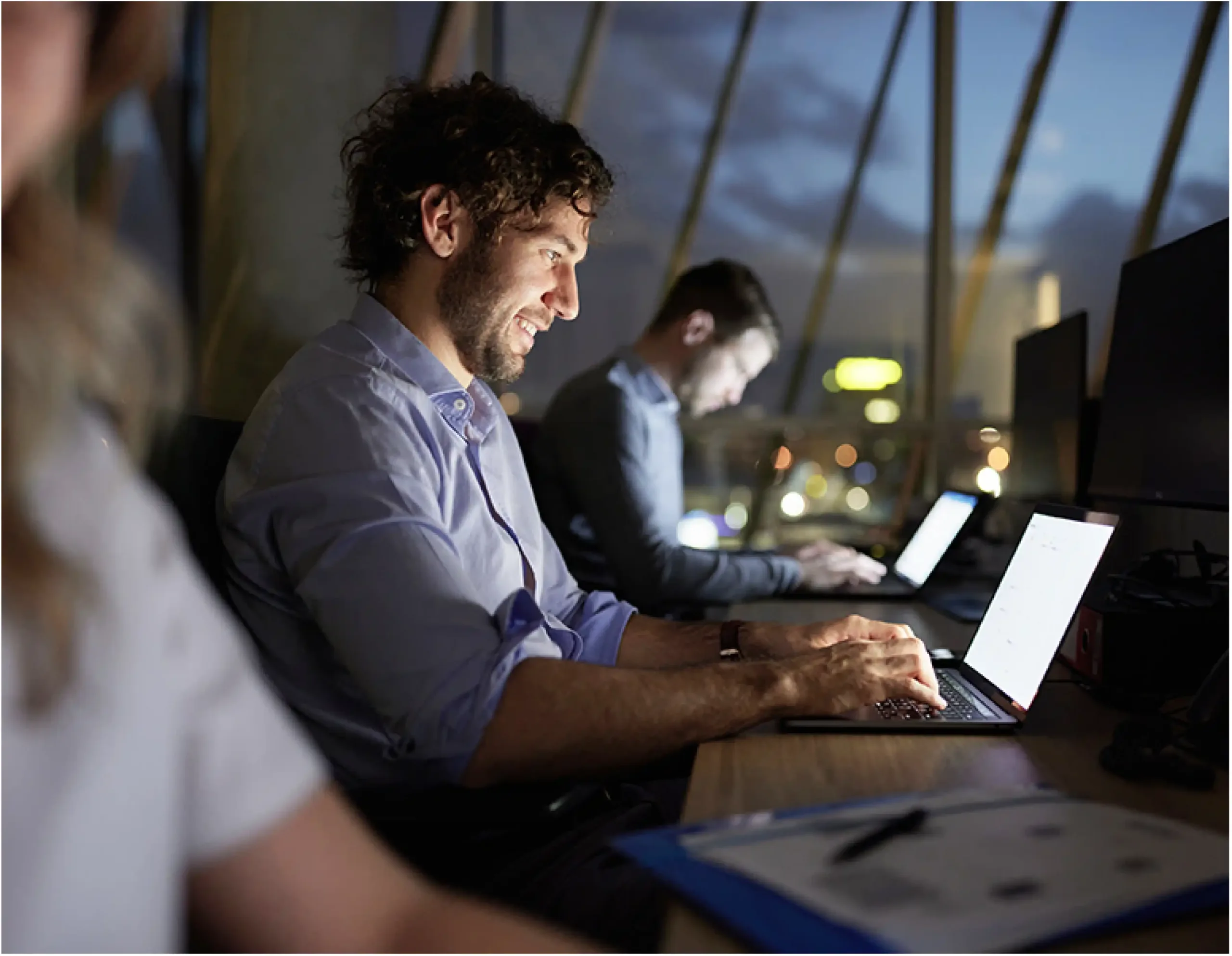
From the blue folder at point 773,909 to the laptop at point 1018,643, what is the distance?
1.80 feet

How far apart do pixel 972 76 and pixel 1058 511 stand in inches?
197

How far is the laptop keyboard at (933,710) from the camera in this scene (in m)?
1.27

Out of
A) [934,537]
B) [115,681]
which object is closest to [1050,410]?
[934,537]

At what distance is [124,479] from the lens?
582 millimetres

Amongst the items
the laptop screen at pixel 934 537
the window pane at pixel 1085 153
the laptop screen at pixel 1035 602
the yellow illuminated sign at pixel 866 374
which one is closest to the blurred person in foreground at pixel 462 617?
the laptop screen at pixel 1035 602

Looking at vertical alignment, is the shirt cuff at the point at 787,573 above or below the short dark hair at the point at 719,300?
below

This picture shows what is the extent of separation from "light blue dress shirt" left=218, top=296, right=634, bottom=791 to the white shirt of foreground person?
19.8 inches

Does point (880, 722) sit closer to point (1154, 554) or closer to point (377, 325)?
point (1154, 554)

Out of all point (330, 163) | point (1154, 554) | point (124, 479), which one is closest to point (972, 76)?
point (330, 163)

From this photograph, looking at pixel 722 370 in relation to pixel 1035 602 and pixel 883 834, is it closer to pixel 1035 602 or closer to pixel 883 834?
pixel 1035 602

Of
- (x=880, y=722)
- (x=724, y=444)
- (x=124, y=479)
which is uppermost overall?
(x=124, y=479)

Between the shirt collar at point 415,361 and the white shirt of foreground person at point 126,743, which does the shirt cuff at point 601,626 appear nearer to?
the shirt collar at point 415,361

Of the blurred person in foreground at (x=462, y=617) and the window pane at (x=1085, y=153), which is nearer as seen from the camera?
the blurred person in foreground at (x=462, y=617)

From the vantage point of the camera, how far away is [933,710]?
51.7 inches
